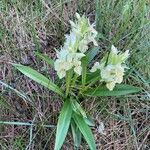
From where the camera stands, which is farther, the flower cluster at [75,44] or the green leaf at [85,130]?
the green leaf at [85,130]

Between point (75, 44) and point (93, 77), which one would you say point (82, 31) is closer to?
point (75, 44)

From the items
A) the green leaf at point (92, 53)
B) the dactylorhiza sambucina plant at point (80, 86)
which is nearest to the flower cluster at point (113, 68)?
the dactylorhiza sambucina plant at point (80, 86)

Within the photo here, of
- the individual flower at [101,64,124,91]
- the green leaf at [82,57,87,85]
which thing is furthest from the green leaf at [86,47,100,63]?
the individual flower at [101,64,124,91]

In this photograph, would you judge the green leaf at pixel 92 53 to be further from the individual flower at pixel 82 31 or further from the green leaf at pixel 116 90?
the individual flower at pixel 82 31

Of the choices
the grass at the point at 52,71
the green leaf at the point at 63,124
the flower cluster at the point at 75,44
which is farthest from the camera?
the grass at the point at 52,71

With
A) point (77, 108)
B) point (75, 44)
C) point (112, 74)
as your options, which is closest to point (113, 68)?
point (112, 74)

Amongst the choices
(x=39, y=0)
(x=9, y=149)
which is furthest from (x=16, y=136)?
(x=39, y=0)

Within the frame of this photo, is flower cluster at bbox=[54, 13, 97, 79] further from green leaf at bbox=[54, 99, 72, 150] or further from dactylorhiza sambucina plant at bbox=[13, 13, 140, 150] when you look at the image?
green leaf at bbox=[54, 99, 72, 150]
